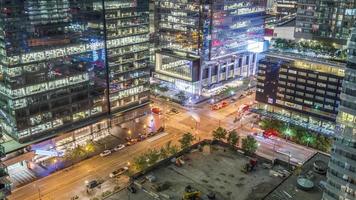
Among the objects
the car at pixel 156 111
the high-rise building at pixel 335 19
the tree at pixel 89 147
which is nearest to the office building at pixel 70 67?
the tree at pixel 89 147

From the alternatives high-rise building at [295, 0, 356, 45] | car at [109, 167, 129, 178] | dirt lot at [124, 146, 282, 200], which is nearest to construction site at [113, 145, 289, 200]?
dirt lot at [124, 146, 282, 200]

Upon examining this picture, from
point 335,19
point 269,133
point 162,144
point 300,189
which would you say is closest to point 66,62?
point 162,144

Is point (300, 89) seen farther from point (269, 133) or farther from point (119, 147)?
point (119, 147)

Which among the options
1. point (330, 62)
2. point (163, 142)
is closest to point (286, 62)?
point (330, 62)

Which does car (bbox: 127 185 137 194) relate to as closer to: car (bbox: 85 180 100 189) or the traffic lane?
car (bbox: 85 180 100 189)

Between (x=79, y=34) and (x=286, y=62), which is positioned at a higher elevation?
(x=79, y=34)

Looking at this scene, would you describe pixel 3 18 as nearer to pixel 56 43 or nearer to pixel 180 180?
pixel 56 43

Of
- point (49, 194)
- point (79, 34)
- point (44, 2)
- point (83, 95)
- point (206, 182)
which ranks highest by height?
point (44, 2)
